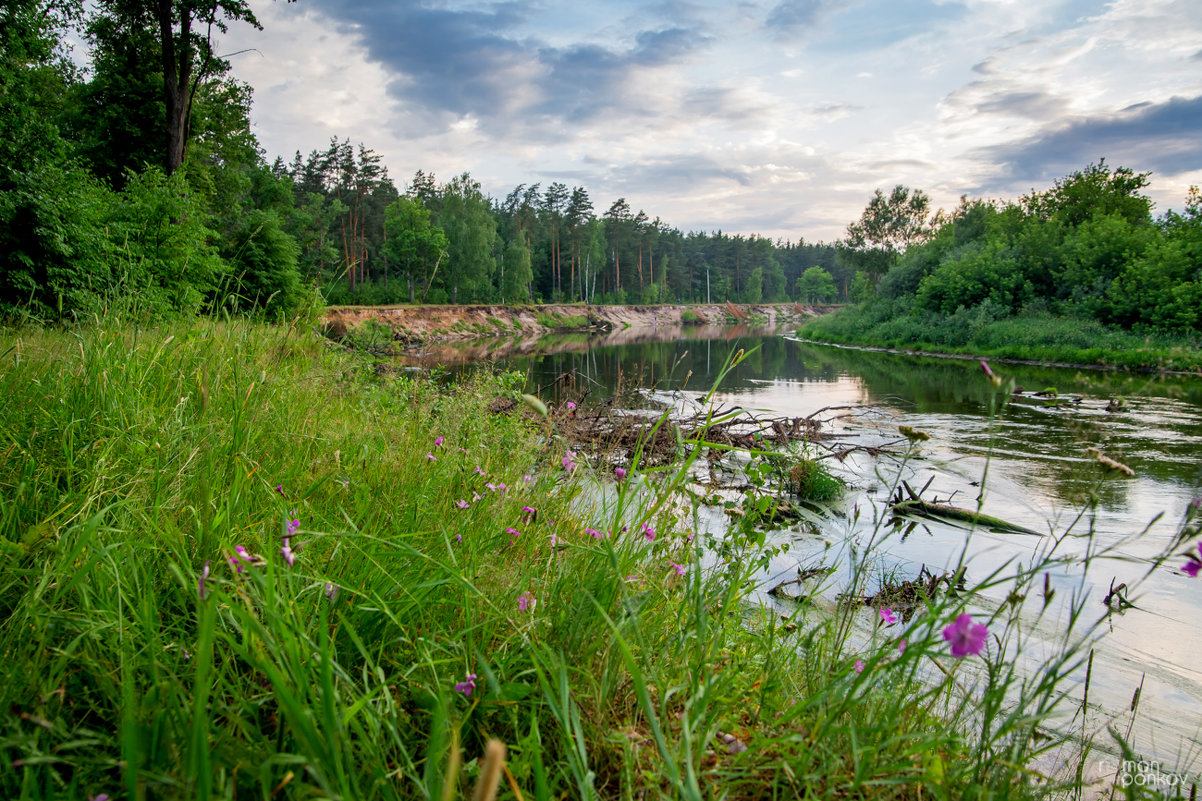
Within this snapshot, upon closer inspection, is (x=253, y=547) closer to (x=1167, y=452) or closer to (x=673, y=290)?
(x=1167, y=452)

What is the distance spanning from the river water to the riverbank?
447 inches

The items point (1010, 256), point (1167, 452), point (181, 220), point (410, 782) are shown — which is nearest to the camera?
point (410, 782)

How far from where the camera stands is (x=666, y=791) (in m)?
1.30

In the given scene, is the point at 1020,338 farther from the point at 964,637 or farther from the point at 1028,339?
the point at 964,637

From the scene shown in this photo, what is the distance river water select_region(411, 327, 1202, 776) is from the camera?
111 inches

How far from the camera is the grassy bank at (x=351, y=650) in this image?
3.36 ft

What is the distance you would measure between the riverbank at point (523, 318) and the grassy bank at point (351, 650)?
12915 millimetres

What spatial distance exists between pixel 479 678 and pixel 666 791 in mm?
470

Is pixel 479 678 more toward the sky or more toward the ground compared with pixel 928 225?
more toward the ground

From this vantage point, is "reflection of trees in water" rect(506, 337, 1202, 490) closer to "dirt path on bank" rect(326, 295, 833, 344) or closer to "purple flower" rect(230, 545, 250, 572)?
"purple flower" rect(230, 545, 250, 572)

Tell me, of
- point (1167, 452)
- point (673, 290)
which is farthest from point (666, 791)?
point (673, 290)

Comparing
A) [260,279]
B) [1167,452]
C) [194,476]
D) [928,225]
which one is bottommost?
[1167,452]

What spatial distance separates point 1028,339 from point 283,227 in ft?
125

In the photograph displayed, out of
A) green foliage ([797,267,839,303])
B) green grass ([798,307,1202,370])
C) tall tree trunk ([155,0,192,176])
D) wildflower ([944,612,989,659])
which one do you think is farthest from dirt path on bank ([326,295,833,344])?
green grass ([798,307,1202,370])
